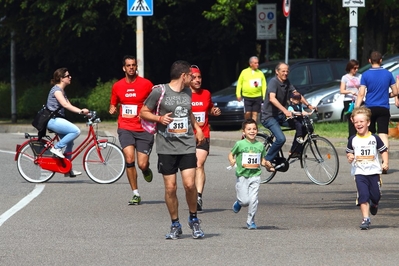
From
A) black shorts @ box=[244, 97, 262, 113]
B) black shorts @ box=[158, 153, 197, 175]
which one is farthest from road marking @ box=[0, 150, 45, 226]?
black shorts @ box=[244, 97, 262, 113]

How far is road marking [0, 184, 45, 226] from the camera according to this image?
40.4ft

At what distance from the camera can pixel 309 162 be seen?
54.1 ft

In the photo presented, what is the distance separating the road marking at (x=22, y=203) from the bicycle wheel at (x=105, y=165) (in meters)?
0.76

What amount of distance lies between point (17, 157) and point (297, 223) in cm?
658

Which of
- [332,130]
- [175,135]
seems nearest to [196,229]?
[175,135]

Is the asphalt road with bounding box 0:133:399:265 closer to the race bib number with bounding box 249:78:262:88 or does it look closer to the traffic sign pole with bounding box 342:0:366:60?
the traffic sign pole with bounding box 342:0:366:60

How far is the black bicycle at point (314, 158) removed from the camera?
1622cm

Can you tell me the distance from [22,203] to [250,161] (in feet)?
11.5

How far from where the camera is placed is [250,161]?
1150cm

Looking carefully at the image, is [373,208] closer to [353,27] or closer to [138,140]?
[138,140]

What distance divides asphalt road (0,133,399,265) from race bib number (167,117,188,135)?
949mm

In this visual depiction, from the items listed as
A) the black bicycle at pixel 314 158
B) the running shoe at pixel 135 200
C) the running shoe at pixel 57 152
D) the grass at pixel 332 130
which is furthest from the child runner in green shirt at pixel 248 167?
the grass at pixel 332 130

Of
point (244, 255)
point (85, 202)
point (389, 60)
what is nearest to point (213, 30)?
point (389, 60)

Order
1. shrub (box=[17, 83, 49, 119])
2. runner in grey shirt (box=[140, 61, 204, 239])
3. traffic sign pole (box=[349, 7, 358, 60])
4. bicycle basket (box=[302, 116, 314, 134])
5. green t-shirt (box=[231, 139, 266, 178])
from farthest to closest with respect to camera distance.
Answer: shrub (box=[17, 83, 49, 119])
traffic sign pole (box=[349, 7, 358, 60])
bicycle basket (box=[302, 116, 314, 134])
green t-shirt (box=[231, 139, 266, 178])
runner in grey shirt (box=[140, 61, 204, 239])
